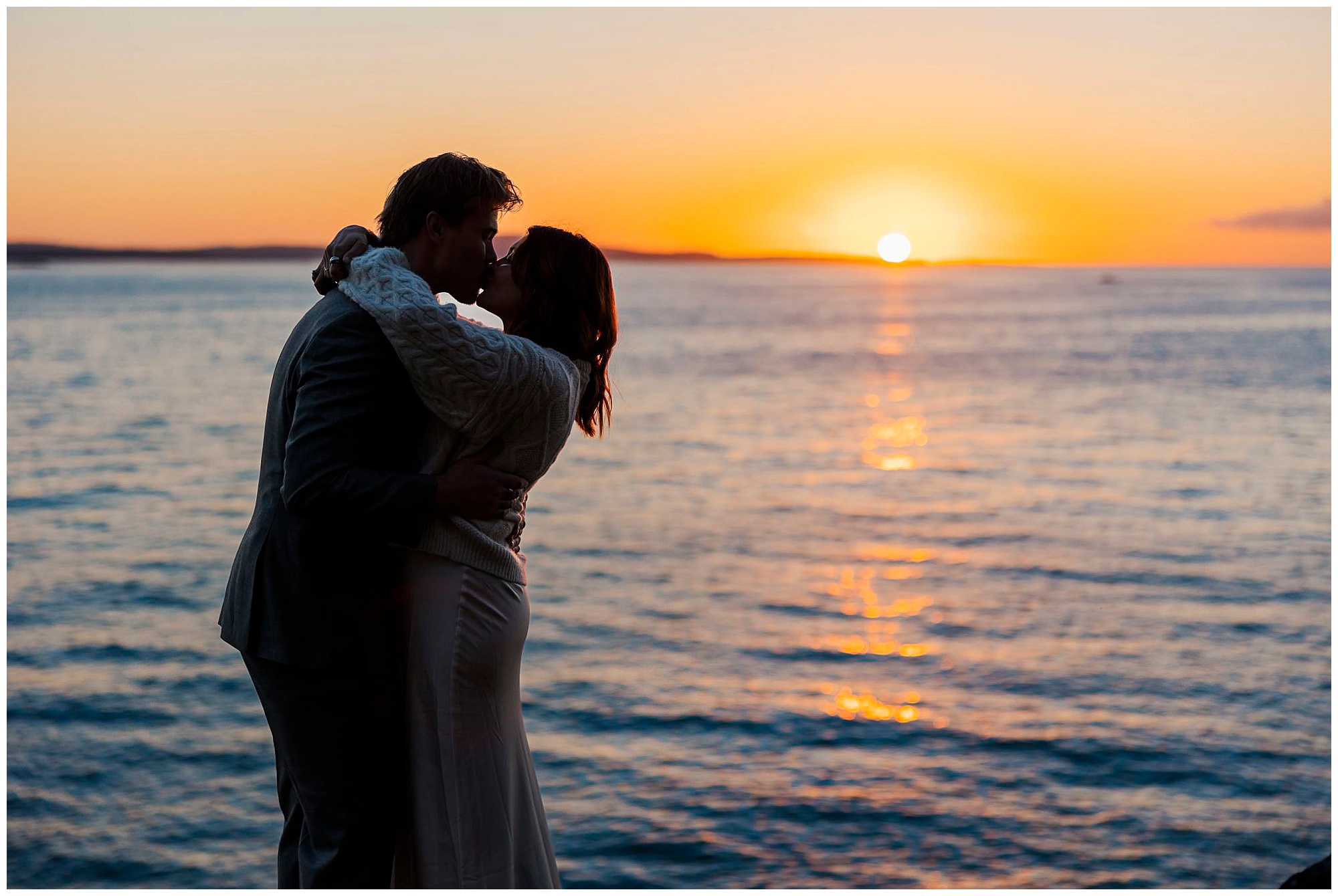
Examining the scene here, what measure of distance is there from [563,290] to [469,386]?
1.34ft

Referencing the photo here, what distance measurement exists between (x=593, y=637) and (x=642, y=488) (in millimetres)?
11036

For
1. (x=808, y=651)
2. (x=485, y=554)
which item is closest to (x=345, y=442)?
(x=485, y=554)

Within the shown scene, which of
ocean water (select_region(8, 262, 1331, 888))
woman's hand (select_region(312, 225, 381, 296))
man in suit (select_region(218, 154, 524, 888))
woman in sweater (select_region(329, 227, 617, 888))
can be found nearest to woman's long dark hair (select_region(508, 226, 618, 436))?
woman in sweater (select_region(329, 227, 617, 888))

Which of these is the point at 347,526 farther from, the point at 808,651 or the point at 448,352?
the point at 808,651

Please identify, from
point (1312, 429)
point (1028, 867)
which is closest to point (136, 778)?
point (1028, 867)

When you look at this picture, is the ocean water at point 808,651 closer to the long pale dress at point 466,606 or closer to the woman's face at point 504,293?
the long pale dress at point 466,606

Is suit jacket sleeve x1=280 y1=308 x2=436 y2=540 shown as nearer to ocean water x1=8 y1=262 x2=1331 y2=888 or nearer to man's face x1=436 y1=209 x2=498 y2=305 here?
man's face x1=436 y1=209 x2=498 y2=305

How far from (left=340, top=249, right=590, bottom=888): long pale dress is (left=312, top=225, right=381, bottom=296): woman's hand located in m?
0.10

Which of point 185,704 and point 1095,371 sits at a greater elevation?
point 1095,371

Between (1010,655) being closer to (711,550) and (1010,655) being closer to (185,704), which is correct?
(711,550)

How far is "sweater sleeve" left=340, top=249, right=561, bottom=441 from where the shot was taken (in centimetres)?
306

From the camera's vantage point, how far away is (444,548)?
3.25m

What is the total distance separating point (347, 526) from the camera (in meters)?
3.13

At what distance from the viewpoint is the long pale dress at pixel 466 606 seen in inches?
122
